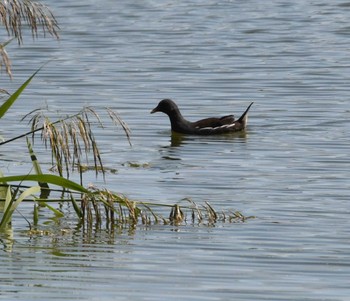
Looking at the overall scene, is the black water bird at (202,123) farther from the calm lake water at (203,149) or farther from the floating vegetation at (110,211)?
the floating vegetation at (110,211)

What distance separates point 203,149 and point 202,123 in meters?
1.33

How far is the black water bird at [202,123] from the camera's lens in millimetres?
19484

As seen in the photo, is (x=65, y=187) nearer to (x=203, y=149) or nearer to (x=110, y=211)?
(x=110, y=211)

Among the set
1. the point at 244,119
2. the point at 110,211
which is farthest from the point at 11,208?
the point at 244,119

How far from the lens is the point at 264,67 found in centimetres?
2548

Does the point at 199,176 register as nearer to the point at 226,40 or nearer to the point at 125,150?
the point at 125,150

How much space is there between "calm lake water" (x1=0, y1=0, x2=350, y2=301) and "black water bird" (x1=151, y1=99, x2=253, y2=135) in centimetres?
14

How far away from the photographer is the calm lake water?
401 inches

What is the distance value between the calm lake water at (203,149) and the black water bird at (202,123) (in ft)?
0.46

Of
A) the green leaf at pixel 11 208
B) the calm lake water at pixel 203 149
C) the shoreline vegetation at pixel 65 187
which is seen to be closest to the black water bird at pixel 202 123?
the calm lake water at pixel 203 149

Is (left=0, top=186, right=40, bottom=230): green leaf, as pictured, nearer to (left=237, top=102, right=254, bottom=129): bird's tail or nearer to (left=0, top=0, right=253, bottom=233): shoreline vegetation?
(left=0, top=0, right=253, bottom=233): shoreline vegetation

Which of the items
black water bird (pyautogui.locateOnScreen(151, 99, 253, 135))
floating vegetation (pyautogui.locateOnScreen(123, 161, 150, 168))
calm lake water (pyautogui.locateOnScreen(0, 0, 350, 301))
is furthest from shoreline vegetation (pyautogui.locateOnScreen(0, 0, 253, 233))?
black water bird (pyautogui.locateOnScreen(151, 99, 253, 135))

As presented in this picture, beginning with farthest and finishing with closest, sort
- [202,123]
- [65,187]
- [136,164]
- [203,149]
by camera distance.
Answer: [202,123] → [203,149] → [136,164] → [65,187]

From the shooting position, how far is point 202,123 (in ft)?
64.5
